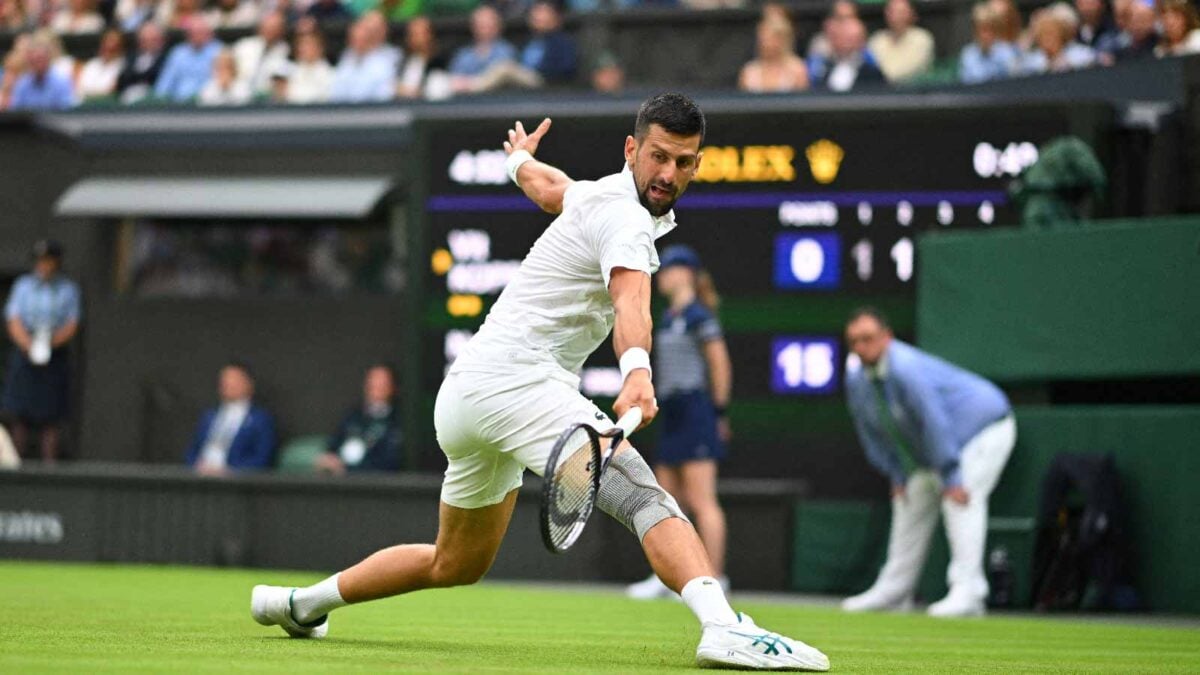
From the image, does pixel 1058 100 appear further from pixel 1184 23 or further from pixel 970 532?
pixel 970 532

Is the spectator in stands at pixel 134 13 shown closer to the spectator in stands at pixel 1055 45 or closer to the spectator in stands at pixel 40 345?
the spectator in stands at pixel 40 345

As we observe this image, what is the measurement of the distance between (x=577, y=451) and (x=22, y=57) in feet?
46.8

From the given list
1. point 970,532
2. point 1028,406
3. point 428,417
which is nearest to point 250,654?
point 970,532

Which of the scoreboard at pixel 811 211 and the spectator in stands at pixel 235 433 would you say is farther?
the spectator in stands at pixel 235 433

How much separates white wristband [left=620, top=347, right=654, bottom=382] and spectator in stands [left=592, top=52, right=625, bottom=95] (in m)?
10.1

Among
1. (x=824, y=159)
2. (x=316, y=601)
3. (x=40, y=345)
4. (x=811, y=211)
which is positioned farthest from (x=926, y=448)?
(x=40, y=345)

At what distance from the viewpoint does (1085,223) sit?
41.4 ft

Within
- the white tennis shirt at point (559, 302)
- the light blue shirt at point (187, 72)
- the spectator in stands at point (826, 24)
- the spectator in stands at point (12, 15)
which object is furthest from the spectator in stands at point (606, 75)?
the white tennis shirt at point (559, 302)

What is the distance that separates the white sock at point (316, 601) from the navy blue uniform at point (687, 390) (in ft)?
18.7

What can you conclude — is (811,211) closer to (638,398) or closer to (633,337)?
(633,337)

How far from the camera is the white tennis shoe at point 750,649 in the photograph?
6.14 meters

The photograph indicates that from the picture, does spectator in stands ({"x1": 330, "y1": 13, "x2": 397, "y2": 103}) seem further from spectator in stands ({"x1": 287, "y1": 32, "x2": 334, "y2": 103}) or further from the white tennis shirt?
the white tennis shirt

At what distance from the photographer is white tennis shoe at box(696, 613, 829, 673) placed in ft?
20.1

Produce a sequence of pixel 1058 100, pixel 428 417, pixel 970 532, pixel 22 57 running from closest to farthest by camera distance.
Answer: pixel 970 532 → pixel 1058 100 → pixel 428 417 → pixel 22 57
